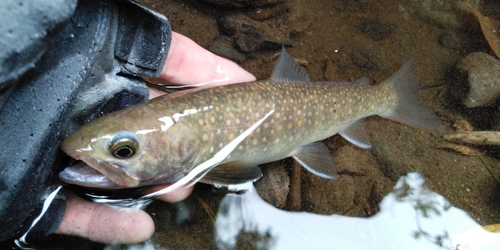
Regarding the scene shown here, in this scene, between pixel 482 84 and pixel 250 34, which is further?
pixel 250 34

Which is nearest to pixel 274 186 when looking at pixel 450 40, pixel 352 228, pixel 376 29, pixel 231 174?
pixel 231 174

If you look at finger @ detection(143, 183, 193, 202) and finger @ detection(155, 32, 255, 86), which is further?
finger @ detection(155, 32, 255, 86)

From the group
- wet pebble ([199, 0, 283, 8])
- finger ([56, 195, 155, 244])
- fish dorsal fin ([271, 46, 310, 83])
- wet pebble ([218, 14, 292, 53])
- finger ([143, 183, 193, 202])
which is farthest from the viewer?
wet pebble ([199, 0, 283, 8])

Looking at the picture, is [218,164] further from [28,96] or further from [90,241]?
[28,96]

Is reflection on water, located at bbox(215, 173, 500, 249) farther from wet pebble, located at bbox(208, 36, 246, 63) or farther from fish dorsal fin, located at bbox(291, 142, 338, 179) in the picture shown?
wet pebble, located at bbox(208, 36, 246, 63)

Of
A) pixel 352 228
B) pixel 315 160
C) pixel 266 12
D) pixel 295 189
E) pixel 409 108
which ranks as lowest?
pixel 352 228

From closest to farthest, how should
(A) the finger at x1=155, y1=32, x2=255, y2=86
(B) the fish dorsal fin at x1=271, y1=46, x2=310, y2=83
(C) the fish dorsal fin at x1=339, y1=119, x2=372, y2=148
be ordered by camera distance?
(B) the fish dorsal fin at x1=271, y1=46, x2=310, y2=83 < (A) the finger at x1=155, y1=32, x2=255, y2=86 < (C) the fish dorsal fin at x1=339, y1=119, x2=372, y2=148

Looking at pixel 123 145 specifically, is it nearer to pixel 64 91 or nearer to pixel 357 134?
pixel 64 91

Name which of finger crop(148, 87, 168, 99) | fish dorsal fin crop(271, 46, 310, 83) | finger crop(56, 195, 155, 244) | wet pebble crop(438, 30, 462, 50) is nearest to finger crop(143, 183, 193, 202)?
finger crop(56, 195, 155, 244)
